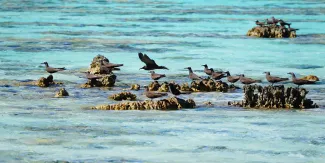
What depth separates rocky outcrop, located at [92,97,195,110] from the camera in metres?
16.5

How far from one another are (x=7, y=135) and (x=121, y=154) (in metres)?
2.32

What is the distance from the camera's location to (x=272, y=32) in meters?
34.4

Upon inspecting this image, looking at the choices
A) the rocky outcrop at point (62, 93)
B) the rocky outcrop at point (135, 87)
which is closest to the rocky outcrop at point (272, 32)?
the rocky outcrop at point (135, 87)

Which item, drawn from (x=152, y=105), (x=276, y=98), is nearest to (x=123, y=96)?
(x=152, y=105)

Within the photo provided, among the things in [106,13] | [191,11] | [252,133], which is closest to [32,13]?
[106,13]

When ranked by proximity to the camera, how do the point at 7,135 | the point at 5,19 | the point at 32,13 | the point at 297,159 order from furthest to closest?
1. the point at 32,13
2. the point at 5,19
3. the point at 7,135
4. the point at 297,159

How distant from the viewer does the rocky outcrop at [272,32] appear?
113 ft

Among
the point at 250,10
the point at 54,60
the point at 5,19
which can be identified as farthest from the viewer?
the point at 250,10

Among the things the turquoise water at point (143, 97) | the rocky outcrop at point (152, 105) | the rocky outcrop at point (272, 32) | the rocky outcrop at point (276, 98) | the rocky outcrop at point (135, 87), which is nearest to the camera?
the turquoise water at point (143, 97)

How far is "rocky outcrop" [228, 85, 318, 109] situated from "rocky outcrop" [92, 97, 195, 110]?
118cm

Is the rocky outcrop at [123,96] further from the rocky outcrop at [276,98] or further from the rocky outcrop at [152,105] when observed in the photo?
the rocky outcrop at [276,98]

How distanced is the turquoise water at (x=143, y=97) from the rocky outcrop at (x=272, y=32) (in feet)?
1.84

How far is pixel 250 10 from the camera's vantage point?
53.2 m

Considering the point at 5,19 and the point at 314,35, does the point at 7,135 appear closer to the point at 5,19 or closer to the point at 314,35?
the point at 314,35
